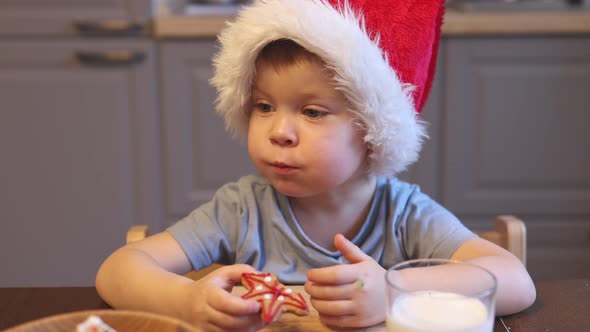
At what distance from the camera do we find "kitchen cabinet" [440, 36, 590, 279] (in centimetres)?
197

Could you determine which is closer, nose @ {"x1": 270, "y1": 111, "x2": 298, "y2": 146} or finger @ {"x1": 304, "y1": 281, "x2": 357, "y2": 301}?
finger @ {"x1": 304, "y1": 281, "x2": 357, "y2": 301}

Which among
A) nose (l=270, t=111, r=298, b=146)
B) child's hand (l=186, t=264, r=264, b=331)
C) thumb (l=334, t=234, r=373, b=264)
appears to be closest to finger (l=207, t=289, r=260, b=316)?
child's hand (l=186, t=264, r=264, b=331)

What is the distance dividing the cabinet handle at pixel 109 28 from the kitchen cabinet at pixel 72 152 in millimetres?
19

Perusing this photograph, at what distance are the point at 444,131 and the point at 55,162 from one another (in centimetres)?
111

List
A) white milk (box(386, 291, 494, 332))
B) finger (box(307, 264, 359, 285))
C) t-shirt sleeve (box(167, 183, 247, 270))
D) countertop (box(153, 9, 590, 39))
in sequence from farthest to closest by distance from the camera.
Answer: countertop (box(153, 9, 590, 39)), t-shirt sleeve (box(167, 183, 247, 270)), finger (box(307, 264, 359, 285)), white milk (box(386, 291, 494, 332))

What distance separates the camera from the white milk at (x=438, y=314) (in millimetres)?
558

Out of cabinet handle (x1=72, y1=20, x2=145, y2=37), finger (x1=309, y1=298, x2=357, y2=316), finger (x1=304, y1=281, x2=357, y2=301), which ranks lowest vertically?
finger (x1=309, y1=298, x2=357, y2=316)

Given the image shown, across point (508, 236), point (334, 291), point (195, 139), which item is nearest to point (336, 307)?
point (334, 291)

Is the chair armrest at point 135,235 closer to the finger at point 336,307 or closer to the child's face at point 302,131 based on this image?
the child's face at point 302,131

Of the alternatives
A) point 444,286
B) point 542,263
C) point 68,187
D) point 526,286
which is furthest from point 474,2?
point 444,286

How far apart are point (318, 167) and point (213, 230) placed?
183mm

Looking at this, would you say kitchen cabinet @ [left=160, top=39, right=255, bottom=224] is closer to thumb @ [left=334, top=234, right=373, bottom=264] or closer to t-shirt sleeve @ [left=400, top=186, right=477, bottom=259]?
t-shirt sleeve @ [left=400, top=186, right=477, bottom=259]

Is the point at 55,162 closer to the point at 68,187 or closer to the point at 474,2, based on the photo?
the point at 68,187

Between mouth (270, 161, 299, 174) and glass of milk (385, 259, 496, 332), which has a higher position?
mouth (270, 161, 299, 174)
